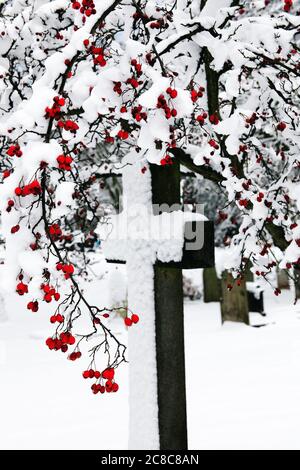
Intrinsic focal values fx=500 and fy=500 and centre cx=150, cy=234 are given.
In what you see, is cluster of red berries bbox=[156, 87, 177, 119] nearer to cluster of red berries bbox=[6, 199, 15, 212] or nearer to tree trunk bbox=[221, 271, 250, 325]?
cluster of red berries bbox=[6, 199, 15, 212]

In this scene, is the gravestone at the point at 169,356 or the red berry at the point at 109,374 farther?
the gravestone at the point at 169,356

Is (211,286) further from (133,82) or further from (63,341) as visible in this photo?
(63,341)

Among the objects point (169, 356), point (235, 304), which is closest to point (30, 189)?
point (169, 356)

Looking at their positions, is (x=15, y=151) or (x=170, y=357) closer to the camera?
→ (x=15, y=151)

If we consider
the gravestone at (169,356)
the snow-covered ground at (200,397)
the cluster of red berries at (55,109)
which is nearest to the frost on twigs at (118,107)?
the cluster of red berries at (55,109)

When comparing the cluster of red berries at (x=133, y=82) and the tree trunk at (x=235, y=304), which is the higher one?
the tree trunk at (x=235, y=304)

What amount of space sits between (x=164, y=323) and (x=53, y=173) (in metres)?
1.31

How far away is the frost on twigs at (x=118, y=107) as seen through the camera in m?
2.03

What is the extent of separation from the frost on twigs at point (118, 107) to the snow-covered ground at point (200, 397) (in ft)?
6.39

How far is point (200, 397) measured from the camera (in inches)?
250

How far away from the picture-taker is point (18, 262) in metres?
2.04

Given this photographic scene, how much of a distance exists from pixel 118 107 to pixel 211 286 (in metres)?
14.4

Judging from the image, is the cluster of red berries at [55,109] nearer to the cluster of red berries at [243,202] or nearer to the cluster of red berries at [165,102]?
the cluster of red berries at [165,102]
